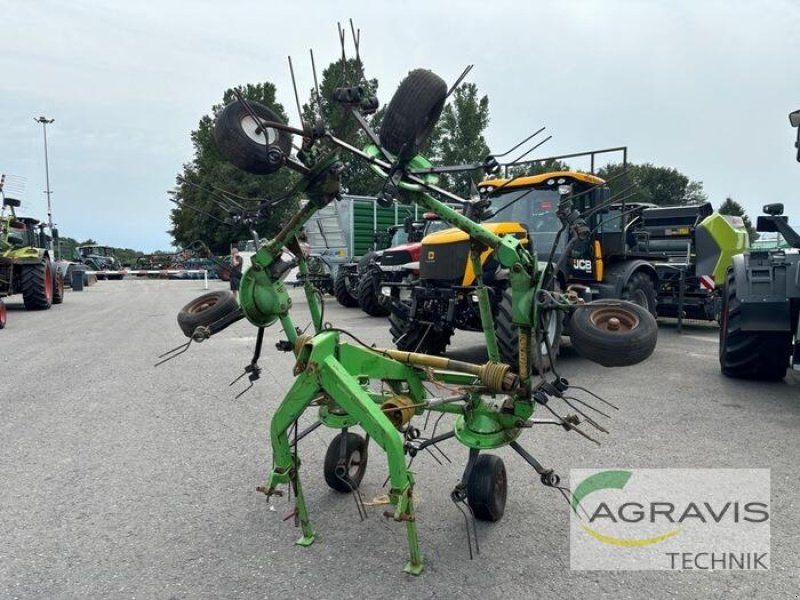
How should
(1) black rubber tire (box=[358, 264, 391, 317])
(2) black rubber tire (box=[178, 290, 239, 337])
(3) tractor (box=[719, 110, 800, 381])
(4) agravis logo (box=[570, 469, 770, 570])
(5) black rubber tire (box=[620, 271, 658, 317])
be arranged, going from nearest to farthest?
1. (4) agravis logo (box=[570, 469, 770, 570])
2. (2) black rubber tire (box=[178, 290, 239, 337])
3. (3) tractor (box=[719, 110, 800, 381])
4. (5) black rubber tire (box=[620, 271, 658, 317])
5. (1) black rubber tire (box=[358, 264, 391, 317])

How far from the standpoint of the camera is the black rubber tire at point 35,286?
49.6ft

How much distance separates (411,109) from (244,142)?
32.8 inches

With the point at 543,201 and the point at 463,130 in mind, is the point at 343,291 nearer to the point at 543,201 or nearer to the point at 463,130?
the point at 543,201

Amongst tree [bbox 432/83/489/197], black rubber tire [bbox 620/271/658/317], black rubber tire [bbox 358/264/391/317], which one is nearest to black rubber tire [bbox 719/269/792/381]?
black rubber tire [bbox 620/271/658/317]

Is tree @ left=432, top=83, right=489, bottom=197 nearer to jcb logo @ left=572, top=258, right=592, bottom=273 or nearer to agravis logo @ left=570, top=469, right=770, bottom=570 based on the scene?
jcb logo @ left=572, top=258, right=592, bottom=273

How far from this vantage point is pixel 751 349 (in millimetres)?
6543

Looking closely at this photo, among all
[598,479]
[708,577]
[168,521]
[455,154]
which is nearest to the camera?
[708,577]

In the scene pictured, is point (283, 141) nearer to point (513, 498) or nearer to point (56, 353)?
point (513, 498)

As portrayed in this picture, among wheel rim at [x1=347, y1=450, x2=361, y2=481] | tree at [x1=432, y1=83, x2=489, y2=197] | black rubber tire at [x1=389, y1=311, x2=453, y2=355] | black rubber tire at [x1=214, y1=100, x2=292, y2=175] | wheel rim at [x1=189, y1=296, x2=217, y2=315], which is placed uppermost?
tree at [x1=432, y1=83, x2=489, y2=197]

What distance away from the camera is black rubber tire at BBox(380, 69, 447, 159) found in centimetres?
302

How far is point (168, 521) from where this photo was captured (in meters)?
3.40

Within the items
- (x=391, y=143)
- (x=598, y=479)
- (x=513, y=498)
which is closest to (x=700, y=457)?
(x=598, y=479)

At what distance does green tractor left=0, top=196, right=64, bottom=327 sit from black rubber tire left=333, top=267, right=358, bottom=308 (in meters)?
7.26

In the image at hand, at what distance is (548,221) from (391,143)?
565 cm
